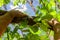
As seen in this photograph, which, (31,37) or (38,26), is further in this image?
(31,37)

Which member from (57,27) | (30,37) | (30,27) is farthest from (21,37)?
(57,27)

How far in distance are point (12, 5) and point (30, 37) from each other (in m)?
0.73

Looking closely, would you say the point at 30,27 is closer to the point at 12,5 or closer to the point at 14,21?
the point at 14,21

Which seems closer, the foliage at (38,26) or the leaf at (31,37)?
the foliage at (38,26)

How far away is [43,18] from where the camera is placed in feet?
3.45

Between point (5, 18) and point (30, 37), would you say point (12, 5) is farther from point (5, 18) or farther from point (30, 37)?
point (5, 18)

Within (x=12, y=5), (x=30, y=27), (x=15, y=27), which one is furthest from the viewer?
(x=12, y=5)

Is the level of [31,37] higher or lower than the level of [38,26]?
lower

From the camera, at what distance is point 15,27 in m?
1.19

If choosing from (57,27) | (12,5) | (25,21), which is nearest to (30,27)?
(25,21)

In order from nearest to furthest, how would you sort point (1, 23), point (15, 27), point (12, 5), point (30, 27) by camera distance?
point (1, 23), point (30, 27), point (15, 27), point (12, 5)

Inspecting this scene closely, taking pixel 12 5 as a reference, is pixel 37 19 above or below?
above

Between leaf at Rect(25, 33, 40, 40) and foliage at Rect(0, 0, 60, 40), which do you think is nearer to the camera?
foliage at Rect(0, 0, 60, 40)

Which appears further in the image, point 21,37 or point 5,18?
point 21,37
